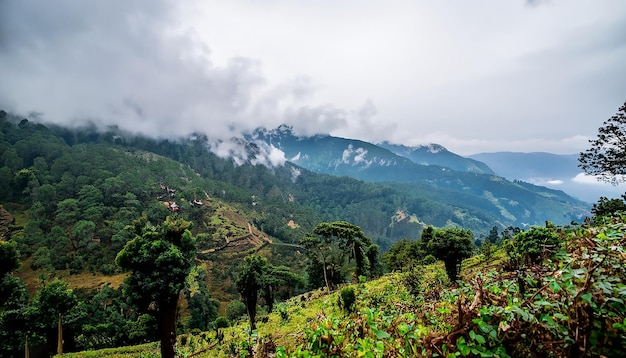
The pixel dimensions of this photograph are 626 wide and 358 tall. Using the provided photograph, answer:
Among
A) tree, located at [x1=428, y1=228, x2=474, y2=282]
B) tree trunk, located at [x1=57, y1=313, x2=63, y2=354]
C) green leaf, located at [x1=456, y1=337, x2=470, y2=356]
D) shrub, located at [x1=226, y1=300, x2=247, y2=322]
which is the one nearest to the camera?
green leaf, located at [x1=456, y1=337, x2=470, y2=356]

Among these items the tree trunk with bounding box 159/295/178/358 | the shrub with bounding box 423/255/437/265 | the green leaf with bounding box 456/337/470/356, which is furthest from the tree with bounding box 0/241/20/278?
the shrub with bounding box 423/255/437/265

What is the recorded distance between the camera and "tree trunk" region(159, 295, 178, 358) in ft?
49.4

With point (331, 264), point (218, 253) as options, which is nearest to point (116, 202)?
point (218, 253)

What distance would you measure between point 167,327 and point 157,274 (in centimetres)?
285

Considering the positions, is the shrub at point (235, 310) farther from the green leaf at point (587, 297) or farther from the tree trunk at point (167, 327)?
the green leaf at point (587, 297)

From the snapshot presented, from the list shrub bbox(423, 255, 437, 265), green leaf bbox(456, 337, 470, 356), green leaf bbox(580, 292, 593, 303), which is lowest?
shrub bbox(423, 255, 437, 265)

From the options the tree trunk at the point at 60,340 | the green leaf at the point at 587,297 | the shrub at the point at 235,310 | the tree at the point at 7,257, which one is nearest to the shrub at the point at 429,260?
the green leaf at the point at 587,297

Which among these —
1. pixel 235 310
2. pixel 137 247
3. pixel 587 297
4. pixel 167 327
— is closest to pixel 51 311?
pixel 167 327

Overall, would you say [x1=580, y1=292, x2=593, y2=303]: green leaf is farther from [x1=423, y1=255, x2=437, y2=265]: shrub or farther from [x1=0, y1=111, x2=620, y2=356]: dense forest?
[x1=423, y1=255, x2=437, y2=265]: shrub

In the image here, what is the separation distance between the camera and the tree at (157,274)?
15016mm

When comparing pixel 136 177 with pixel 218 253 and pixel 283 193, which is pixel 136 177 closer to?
pixel 218 253

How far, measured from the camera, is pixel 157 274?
1500 cm

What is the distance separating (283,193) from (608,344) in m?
194

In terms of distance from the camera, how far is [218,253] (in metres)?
89.5
